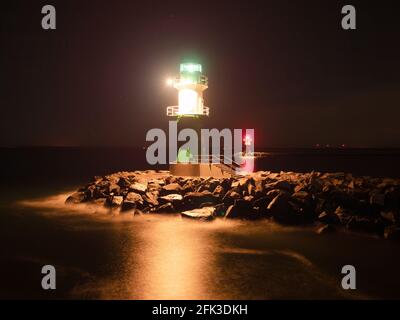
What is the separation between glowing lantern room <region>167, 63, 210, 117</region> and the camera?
57.2 feet

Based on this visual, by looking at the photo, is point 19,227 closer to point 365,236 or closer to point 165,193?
point 165,193

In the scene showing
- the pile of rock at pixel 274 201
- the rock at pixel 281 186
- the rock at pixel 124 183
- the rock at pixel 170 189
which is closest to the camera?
the pile of rock at pixel 274 201

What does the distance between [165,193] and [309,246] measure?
6941 mm

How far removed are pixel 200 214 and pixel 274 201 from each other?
2.83 metres

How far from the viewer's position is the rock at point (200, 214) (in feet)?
42.6

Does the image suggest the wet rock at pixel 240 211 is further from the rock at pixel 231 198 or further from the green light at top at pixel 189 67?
the green light at top at pixel 189 67

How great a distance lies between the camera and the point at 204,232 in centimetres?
1155

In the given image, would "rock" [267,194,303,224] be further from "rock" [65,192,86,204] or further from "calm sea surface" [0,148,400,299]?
"rock" [65,192,86,204]

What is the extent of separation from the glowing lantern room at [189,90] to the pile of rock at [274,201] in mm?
3603

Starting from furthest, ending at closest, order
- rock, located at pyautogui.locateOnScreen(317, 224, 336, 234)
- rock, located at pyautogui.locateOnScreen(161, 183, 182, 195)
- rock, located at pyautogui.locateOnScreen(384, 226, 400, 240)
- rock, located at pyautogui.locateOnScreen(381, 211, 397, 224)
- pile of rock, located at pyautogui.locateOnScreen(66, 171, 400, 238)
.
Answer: rock, located at pyautogui.locateOnScreen(161, 183, 182, 195) → pile of rock, located at pyautogui.locateOnScreen(66, 171, 400, 238) → rock, located at pyautogui.locateOnScreen(317, 224, 336, 234) → rock, located at pyautogui.locateOnScreen(381, 211, 397, 224) → rock, located at pyautogui.locateOnScreen(384, 226, 400, 240)

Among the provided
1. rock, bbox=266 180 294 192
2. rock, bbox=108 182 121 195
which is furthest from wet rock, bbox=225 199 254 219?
rock, bbox=108 182 121 195

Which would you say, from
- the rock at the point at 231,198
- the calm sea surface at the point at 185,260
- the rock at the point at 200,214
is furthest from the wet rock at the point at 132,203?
the rock at the point at 231,198
